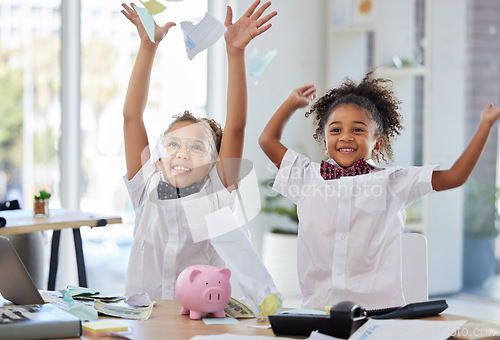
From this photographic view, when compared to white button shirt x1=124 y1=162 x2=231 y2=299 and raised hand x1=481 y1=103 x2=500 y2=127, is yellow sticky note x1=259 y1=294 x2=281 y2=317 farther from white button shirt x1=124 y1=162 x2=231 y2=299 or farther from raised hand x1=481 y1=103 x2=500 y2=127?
raised hand x1=481 y1=103 x2=500 y2=127

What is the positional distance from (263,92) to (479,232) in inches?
69.3

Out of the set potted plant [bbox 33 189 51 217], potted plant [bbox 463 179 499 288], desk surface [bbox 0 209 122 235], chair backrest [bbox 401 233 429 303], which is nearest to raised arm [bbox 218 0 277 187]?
chair backrest [bbox 401 233 429 303]

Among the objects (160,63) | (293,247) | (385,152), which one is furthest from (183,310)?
(160,63)

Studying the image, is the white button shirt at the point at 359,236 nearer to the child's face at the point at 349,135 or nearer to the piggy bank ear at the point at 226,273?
the child's face at the point at 349,135

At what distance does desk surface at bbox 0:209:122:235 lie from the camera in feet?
8.76

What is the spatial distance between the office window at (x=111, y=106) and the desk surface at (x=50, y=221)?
125cm

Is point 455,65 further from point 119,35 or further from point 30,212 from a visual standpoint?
point 30,212

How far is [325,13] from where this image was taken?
492 centimetres

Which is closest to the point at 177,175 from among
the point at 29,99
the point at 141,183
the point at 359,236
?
the point at 141,183

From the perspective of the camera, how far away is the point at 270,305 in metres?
1.41

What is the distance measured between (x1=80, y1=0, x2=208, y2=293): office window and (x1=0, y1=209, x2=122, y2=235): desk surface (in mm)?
1252

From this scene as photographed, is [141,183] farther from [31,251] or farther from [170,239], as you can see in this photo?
[31,251]

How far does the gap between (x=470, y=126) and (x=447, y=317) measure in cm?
353

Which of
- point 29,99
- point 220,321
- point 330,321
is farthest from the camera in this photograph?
point 29,99
